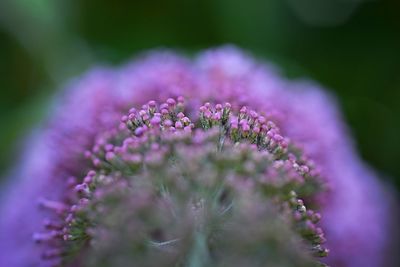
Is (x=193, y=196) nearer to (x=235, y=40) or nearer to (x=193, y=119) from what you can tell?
(x=193, y=119)

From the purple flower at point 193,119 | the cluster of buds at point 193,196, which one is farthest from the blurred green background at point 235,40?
→ the cluster of buds at point 193,196

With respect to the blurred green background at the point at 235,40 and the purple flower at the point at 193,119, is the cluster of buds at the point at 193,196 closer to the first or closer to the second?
the purple flower at the point at 193,119

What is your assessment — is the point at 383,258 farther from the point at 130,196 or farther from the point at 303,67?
the point at 130,196

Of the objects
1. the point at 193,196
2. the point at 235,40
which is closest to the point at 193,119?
the point at 193,196

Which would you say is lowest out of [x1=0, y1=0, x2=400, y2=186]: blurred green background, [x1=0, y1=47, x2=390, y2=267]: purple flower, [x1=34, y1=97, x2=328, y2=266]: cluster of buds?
[x1=34, y1=97, x2=328, y2=266]: cluster of buds

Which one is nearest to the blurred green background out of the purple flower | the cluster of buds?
the purple flower

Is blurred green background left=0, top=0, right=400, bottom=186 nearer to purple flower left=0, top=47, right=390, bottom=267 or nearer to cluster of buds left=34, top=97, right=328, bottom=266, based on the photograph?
purple flower left=0, top=47, right=390, bottom=267
